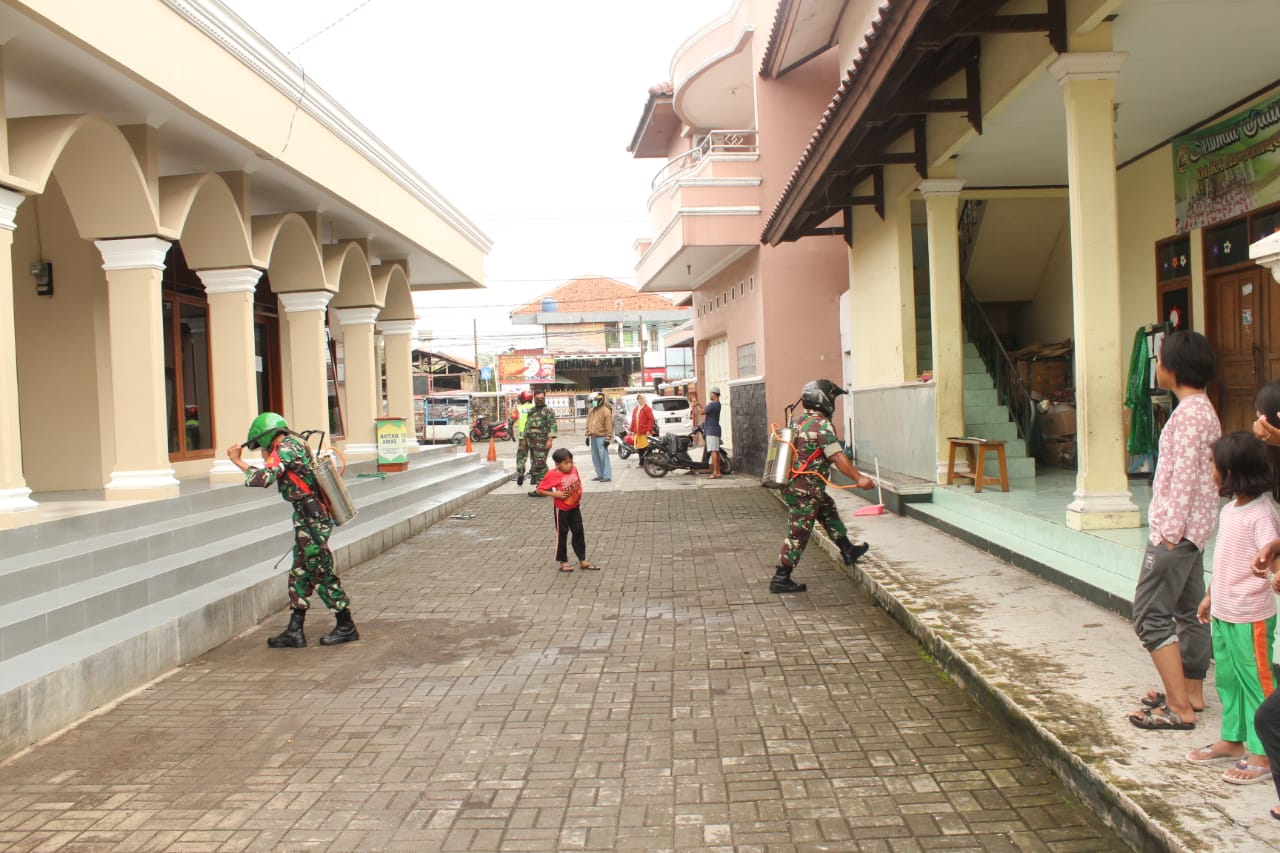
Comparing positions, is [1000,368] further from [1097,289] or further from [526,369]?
[526,369]

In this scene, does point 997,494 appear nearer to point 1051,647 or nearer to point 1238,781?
point 1051,647

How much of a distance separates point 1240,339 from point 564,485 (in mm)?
6299

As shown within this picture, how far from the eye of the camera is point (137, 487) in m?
7.73

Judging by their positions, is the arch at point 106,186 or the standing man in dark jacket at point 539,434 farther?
the standing man in dark jacket at point 539,434

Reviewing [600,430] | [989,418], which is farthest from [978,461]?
[600,430]

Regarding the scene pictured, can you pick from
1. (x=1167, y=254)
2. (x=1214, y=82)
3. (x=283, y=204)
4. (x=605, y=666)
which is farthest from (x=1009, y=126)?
(x=283, y=204)

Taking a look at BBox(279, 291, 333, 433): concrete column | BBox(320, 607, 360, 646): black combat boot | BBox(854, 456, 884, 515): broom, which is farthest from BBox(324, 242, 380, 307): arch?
BBox(854, 456, 884, 515): broom

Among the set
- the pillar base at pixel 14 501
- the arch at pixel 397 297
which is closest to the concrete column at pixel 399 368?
the arch at pixel 397 297

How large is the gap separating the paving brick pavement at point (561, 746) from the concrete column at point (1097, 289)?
182 cm

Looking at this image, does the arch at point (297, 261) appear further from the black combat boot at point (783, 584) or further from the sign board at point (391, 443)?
the black combat boot at point (783, 584)

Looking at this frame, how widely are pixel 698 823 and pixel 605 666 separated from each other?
216cm

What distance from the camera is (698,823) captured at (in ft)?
11.3

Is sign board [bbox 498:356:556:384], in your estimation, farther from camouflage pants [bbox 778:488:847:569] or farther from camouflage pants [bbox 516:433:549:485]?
camouflage pants [bbox 778:488:847:569]

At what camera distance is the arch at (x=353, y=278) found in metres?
12.9
